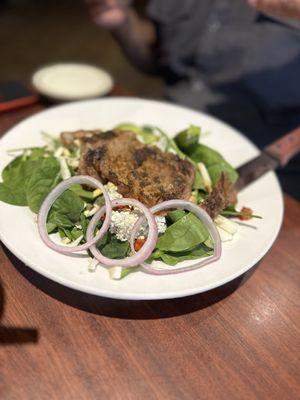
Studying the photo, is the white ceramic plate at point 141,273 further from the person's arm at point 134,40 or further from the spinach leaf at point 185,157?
the person's arm at point 134,40

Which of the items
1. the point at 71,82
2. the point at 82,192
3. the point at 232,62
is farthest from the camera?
the point at 232,62

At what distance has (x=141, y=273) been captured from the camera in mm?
1173

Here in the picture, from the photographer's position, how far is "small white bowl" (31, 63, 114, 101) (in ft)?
6.64

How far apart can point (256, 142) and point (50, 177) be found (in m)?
1.38

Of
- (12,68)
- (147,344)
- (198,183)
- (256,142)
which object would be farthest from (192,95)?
(12,68)

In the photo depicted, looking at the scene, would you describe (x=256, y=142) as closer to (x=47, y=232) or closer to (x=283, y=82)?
(x=283, y=82)

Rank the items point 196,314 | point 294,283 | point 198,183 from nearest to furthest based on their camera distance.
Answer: point 196,314 → point 294,283 → point 198,183

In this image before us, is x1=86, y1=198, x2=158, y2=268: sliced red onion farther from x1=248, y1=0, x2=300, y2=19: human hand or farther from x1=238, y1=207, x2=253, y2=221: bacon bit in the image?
x1=248, y1=0, x2=300, y2=19: human hand

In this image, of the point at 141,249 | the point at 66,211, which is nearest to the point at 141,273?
the point at 141,249

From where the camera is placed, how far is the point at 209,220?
1.30 m

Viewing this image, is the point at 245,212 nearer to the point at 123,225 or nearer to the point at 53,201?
the point at 123,225

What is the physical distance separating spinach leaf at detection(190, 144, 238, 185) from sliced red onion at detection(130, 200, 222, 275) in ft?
0.96

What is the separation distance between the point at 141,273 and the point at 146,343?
19cm

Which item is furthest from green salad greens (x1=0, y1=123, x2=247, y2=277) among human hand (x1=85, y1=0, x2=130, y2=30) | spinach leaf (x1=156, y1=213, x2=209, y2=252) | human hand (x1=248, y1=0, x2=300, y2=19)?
human hand (x1=85, y1=0, x2=130, y2=30)
